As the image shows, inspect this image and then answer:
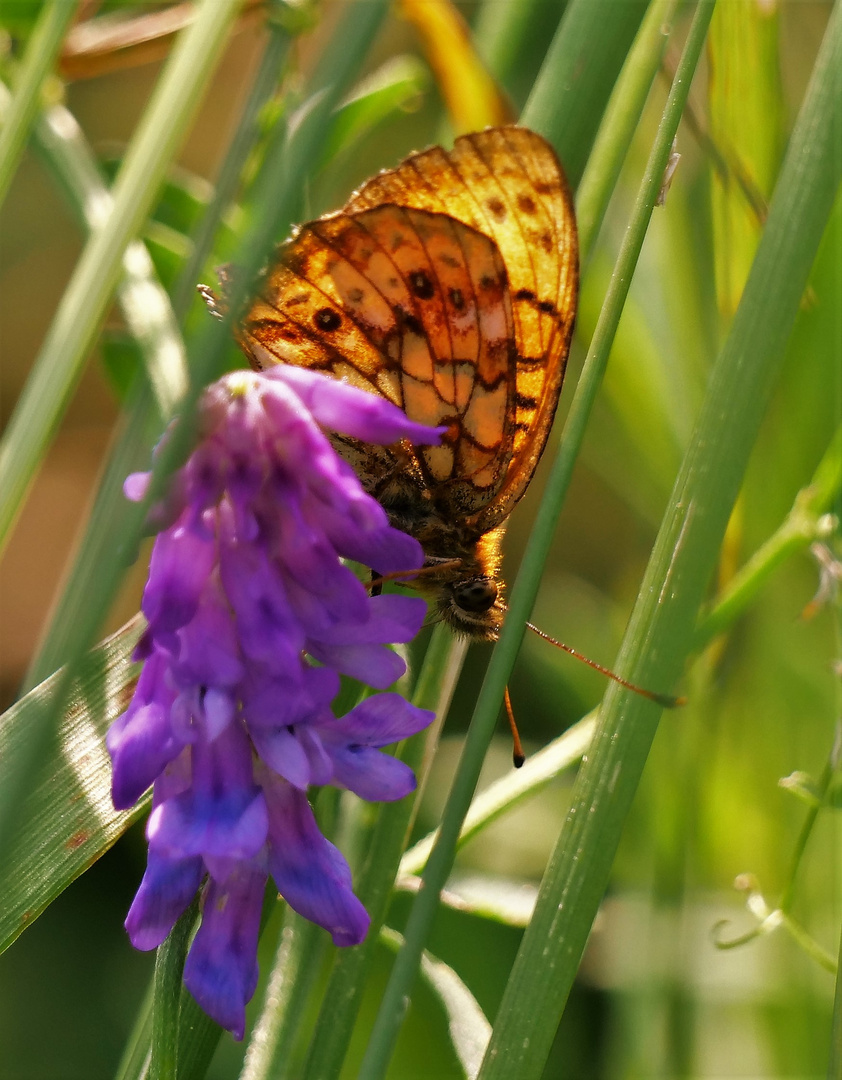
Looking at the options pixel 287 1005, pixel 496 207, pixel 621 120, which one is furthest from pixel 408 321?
pixel 287 1005

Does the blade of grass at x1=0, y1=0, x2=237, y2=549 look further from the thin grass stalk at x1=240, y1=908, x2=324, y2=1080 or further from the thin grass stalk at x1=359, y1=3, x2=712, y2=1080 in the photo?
the thin grass stalk at x1=240, y1=908, x2=324, y2=1080

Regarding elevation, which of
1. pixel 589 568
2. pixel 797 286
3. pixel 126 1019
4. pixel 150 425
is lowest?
pixel 126 1019

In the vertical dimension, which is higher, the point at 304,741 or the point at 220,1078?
the point at 304,741

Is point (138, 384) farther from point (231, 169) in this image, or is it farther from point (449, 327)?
point (449, 327)

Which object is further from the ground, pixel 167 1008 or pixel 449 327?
pixel 449 327

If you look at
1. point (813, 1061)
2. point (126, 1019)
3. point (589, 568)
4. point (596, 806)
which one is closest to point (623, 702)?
point (596, 806)

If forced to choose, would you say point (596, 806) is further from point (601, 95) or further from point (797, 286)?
point (601, 95)

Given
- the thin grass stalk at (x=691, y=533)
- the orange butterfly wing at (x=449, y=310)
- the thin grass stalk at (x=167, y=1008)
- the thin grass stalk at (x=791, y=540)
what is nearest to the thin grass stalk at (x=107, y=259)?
the thin grass stalk at (x=167, y=1008)

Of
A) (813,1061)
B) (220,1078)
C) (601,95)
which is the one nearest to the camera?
(601,95)
